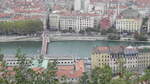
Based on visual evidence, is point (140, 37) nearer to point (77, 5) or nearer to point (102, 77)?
point (77, 5)

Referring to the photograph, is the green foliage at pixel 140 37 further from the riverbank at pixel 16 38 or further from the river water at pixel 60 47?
the riverbank at pixel 16 38

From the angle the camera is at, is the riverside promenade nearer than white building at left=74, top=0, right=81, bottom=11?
Yes

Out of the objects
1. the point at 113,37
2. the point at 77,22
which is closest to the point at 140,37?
the point at 113,37

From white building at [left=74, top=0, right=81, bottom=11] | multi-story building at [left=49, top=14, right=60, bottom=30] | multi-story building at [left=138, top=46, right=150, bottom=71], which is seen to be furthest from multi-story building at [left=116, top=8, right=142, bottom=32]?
multi-story building at [left=138, top=46, right=150, bottom=71]

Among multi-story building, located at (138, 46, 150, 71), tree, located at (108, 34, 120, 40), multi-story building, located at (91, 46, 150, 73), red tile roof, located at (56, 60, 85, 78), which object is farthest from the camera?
tree, located at (108, 34, 120, 40)

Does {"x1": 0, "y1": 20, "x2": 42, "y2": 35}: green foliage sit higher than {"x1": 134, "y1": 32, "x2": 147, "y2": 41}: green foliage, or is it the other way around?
{"x1": 0, "y1": 20, "x2": 42, "y2": 35}: green foliage

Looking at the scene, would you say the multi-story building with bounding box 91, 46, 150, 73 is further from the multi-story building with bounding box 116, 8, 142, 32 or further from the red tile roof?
the multi-story building with bounding box 116, 8, 142, 32

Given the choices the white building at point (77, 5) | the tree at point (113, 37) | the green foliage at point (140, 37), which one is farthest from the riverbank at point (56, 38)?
the white building at point (77, 5)

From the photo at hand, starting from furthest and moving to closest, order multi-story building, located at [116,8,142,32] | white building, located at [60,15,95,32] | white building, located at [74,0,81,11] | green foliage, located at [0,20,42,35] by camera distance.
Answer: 1. white building, located at [74,0,81,11]
2. white building, located at [60,15,95,32]
3. multi-story building, located at [116,8,142,32]
4. green foliage, located at [0,20,42,35]
